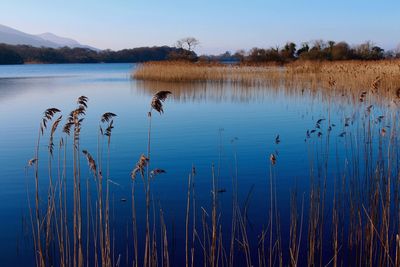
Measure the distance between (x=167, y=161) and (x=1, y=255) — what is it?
3.05 m

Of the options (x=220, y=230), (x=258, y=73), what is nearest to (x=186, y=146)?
(x=220, y=230)

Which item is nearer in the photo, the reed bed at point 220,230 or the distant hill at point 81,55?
the reed bed at point 220,230

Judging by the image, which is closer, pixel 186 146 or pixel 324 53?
pixel 186 146

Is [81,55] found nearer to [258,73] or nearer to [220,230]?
[258,73]

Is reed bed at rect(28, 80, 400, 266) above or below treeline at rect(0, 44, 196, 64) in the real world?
below

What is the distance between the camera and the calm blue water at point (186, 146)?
4.41 m

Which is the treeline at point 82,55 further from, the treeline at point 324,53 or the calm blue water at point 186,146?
the calm blue water at point 186,146

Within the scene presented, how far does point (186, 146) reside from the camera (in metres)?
7.36

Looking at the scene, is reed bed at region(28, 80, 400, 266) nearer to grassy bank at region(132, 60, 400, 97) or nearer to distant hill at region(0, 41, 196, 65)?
grassy bank at region(132, 60, 400, 97)

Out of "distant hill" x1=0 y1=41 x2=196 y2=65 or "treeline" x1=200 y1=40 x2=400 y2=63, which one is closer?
"treeline" x1=200 y1=40 x2=400 y2=63

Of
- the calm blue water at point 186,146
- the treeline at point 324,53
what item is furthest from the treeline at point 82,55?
the calm blue water at point 186,146

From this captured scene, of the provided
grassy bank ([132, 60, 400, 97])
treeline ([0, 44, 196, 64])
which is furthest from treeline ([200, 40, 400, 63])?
treeline ([0, 44, 196, 64])

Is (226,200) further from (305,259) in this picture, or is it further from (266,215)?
(305,259)

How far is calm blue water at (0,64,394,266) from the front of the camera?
441cm
